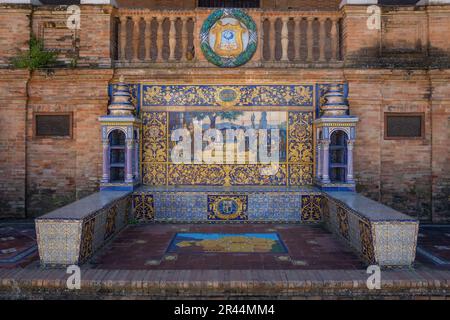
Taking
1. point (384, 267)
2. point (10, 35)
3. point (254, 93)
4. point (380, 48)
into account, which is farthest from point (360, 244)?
point (10, 35)

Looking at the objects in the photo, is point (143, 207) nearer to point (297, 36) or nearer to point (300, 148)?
point (300, 148)

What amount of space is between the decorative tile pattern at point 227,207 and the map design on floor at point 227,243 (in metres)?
0.90

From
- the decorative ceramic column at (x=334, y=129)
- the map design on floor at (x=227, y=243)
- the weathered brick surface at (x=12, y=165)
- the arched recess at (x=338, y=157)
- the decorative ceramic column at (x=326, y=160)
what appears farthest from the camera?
the weathered brick surface at (x=12, y=165)

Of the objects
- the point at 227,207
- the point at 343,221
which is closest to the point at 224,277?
the point at 343,221

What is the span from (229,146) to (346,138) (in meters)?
2.67

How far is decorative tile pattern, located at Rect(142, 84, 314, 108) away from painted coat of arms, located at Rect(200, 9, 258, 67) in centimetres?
67

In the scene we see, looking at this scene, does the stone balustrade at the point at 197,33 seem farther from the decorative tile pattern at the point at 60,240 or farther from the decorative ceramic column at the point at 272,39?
the decorative tile pattern at the point at 60,240

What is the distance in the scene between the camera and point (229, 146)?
8.52 metres

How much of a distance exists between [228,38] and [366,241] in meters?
5.49

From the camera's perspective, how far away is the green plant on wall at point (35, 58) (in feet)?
27.2

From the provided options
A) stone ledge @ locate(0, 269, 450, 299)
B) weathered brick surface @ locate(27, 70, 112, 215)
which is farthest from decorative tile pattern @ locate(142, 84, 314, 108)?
stone ledge @ locate(0, 269, 450, 299)

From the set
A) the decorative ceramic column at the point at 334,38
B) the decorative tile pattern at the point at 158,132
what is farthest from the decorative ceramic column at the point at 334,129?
the decorative tile pattern at the point at 158,132

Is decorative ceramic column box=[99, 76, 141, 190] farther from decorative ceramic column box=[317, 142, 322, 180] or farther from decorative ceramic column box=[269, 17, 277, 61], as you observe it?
decorative ceramic column box=[317, 142, 322, 180]
